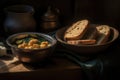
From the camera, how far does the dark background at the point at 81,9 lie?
48.3 inches

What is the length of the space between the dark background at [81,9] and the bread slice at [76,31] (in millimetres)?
150

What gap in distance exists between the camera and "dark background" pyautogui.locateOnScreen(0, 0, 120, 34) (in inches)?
48.3

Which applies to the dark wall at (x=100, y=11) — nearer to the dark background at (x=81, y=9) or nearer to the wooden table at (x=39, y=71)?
the dark background at (x=81, y=9)

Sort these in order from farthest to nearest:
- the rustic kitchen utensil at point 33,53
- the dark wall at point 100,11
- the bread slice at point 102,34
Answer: the dark wall at point 100,11
the bread slice at point 102,34
the rustic kitchen utensil at point 33,53

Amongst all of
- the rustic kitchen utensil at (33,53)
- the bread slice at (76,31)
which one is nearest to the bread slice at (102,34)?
the bread slice at (76,31)

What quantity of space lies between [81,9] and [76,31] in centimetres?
20

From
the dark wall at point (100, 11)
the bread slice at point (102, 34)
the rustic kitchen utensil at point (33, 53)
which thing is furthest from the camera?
the dark wall at point (100, 11)

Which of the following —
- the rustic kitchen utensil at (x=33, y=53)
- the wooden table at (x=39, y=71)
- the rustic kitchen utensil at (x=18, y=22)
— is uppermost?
the rustic kitchen utensil at (x=18, y=22)

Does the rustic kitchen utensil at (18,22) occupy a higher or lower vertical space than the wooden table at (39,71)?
higher

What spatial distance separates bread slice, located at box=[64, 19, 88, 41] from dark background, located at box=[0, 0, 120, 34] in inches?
5.9

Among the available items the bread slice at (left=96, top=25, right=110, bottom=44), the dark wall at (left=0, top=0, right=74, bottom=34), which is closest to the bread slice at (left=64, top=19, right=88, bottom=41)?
the bread slice at (left=96, top=25, right=110, bottom=44)

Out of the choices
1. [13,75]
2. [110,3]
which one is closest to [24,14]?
[13,75]

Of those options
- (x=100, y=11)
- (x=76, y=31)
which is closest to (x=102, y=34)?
(x=76, y=31)

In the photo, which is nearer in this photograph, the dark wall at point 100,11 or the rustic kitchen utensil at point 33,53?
the rustic kitchen utensil at point 33,53
